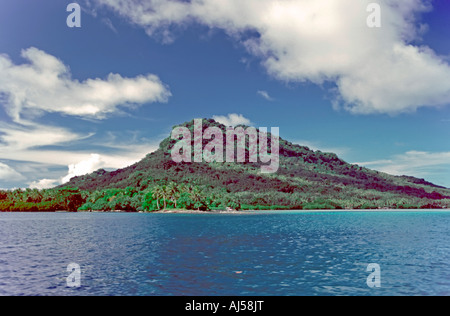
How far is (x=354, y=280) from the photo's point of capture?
35.0m

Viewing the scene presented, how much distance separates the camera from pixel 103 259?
48.1 m

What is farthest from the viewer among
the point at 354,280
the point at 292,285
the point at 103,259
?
the point at 103,259

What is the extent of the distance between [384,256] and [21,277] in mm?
49559

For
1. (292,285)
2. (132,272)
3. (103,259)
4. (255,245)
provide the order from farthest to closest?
1. (255,245)
2. (103,259)
3. (132,272)
4. (292,285)

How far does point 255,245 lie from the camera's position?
211 ft
